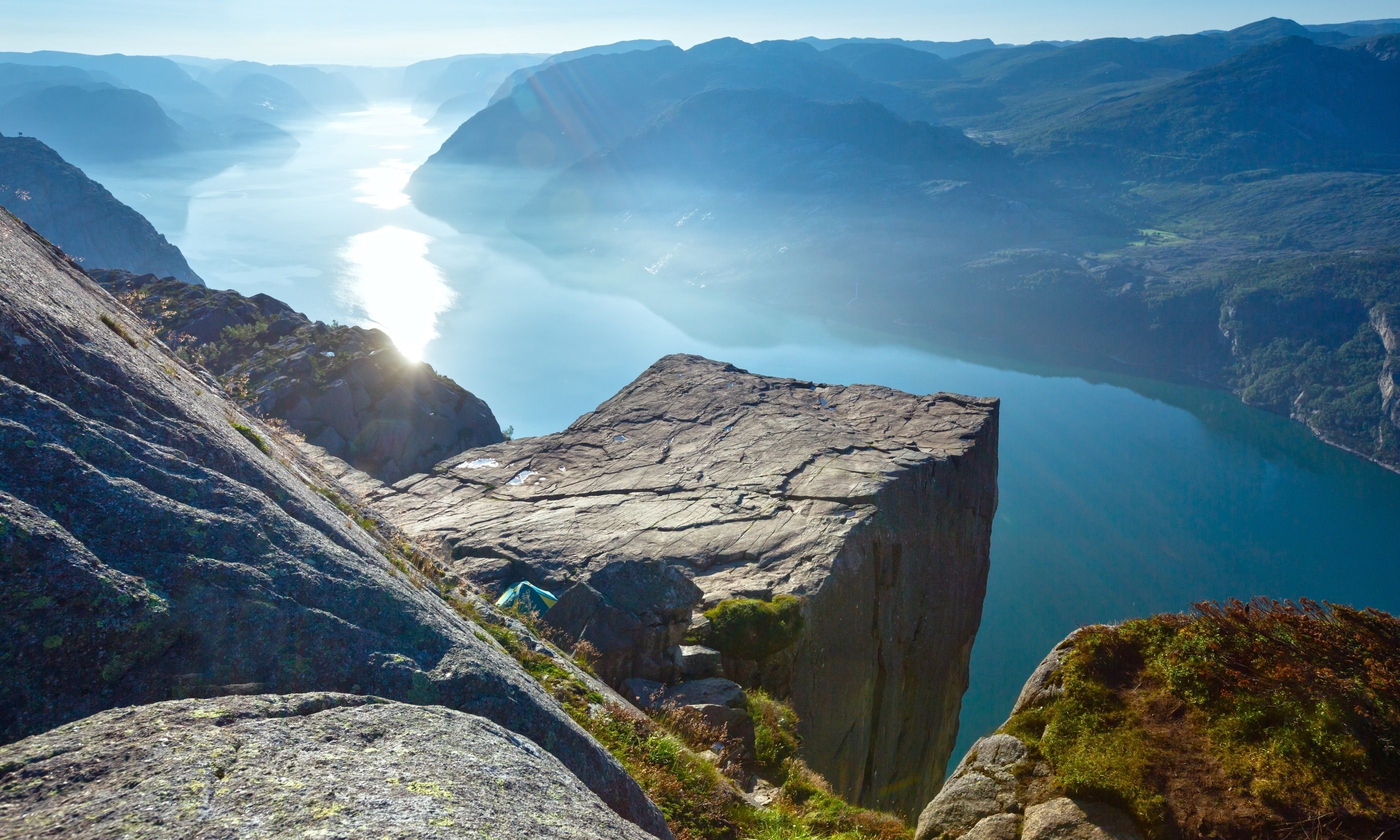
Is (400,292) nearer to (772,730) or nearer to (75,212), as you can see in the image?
(75,212)

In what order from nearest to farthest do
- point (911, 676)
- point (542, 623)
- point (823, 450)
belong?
1. point (542, 623)
2. point (911, 676)
3. point (823, 450)

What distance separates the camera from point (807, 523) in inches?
751

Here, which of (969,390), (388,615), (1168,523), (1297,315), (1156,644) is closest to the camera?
(388,615)

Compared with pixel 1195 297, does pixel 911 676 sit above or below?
below

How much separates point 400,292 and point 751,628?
16228cm

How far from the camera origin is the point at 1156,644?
29.3ft

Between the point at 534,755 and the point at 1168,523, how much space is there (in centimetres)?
10679

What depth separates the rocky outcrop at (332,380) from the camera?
29844 millimetres

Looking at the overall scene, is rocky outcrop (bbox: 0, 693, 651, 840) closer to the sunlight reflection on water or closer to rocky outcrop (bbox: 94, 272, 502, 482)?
rocky outcrop (bbox: 94, 272, 502, 482)

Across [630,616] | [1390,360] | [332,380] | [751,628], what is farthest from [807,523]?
[1390,360]

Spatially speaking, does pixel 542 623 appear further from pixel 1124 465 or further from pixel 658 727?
pixel 1124 465

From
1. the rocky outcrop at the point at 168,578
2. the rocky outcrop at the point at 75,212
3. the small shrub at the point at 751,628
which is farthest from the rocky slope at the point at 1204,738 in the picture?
the rocky outcrop at the point at 75,212

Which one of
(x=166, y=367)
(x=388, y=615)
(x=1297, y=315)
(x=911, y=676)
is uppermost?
(x=1297, y=315)

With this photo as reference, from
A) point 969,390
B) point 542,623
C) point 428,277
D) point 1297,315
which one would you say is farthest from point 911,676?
point 1297,315
